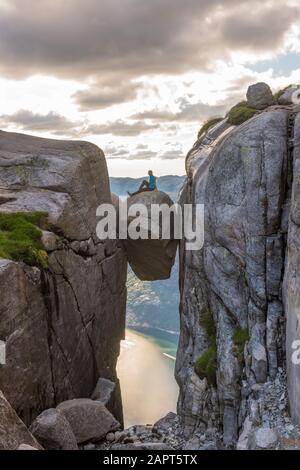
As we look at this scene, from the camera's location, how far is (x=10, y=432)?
15656mm

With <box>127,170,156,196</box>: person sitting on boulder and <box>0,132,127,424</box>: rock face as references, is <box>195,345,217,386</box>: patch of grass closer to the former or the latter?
<box>0,132,127,424</box>: rock face

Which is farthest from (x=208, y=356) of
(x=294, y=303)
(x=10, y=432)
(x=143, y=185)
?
(x=143, y=185)

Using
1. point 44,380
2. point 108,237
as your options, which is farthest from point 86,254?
point 44,380

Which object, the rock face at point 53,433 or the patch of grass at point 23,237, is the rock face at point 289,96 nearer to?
the patch of grass at point 23,237

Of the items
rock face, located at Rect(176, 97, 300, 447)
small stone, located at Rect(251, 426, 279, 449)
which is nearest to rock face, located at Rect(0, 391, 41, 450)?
small stone, located at Rect(251, 426, 279, 449)

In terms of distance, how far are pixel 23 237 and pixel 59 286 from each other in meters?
4.49

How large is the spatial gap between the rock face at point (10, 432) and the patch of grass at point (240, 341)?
1282cm

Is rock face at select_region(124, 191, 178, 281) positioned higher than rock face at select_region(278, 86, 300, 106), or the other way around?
rock face at select_region(278, 86, 300, 106)

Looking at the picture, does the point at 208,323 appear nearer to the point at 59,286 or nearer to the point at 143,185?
the point at 59,286

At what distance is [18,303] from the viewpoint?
23.4m

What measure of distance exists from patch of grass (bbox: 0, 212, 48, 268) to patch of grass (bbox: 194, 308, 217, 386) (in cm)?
1224

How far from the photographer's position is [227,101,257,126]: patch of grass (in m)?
33.6

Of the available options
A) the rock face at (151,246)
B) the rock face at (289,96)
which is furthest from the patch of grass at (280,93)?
the rock face at (151,246)

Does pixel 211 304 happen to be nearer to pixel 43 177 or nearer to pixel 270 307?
pixel 270 307
